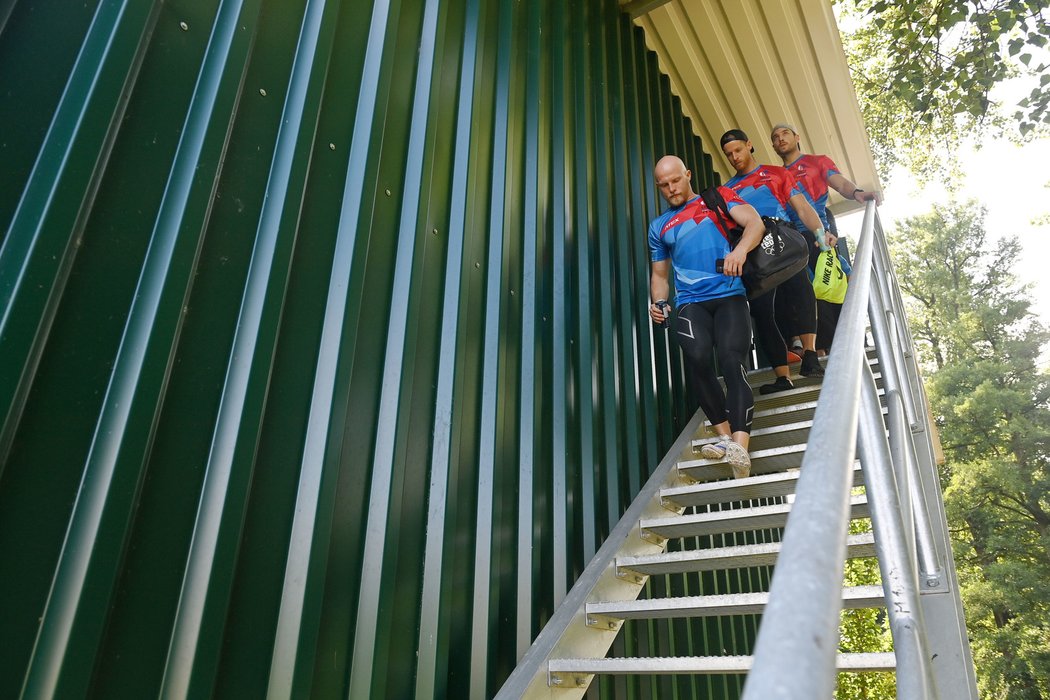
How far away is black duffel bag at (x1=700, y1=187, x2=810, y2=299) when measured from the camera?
13.4 ft

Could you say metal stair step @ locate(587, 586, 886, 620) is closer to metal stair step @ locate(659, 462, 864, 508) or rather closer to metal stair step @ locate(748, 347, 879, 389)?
metal stair step @ locate(659, 462, 864, 508)

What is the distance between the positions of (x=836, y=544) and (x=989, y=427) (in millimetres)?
29802

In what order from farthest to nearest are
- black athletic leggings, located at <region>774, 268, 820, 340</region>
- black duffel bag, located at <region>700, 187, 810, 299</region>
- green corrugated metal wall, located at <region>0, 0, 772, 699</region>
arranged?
1. black athletic leggings, located at <region>774, 268, 820, 340</region>
2. black duffel bag, located at <region>700, 187, 810, 299</region>
3. green corrugated metal wall, located at <region>0, 0, 772, 699</region>

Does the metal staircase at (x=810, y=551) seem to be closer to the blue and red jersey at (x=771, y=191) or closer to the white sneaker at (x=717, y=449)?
the white sneaker at (x=717, y=449)

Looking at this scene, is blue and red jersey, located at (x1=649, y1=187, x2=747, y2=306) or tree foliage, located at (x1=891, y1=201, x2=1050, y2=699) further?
tree foliage, located at (x1=891, y1=201, x2=1050, y2=699)

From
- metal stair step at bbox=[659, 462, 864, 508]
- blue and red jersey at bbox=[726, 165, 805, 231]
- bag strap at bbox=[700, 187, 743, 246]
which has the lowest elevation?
metal stair step at bbox=[659, 462, 864, 508]

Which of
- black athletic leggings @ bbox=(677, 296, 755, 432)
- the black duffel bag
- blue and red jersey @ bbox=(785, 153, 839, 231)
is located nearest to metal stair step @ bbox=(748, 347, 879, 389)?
blue and red jersey @ bbox=(785, 153, 839, 231)

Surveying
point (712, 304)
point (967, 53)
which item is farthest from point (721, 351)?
point (967, 53)

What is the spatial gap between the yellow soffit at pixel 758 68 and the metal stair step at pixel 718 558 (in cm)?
416

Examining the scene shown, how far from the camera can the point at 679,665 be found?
8.08 feet

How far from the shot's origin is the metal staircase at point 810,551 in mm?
670

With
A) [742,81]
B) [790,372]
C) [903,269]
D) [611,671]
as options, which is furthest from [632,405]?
[903,269]

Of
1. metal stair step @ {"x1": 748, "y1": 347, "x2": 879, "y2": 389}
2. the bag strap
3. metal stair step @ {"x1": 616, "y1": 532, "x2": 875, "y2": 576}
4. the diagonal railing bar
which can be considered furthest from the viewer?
metal stair step @ {"x1": 748, "y1": 347, "x2": 879, "y2": 389}

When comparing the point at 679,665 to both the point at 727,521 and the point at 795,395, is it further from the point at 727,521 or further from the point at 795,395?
the point at 795,395
